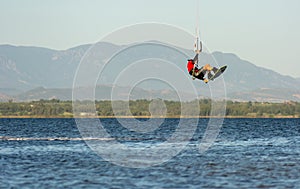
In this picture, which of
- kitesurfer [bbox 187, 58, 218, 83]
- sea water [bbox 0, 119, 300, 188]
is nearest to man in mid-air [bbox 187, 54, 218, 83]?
kitesurfer [bbox 187, 58, 218, 83]

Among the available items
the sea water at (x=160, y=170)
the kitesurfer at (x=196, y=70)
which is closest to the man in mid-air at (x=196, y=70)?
the kitesurfer at (x=196, y=70)

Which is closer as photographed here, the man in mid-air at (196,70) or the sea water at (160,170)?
the sea water at (160,170)

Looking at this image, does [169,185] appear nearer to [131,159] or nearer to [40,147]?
[131,159]

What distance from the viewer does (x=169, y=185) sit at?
4359cm

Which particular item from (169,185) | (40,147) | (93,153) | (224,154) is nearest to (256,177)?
(169,185)

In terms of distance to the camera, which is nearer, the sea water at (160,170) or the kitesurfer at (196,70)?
the sea water at (160,170)

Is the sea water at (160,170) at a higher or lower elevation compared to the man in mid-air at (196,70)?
lower

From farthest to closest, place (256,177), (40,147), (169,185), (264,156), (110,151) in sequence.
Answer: (40,147)
(110,151)
(264,156)
(256,177)
(169,185)

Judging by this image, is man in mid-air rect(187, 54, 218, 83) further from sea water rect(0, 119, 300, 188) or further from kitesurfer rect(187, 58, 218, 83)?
sea water rect(0, 119, 300, 188)

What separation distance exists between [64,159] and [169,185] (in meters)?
20.3

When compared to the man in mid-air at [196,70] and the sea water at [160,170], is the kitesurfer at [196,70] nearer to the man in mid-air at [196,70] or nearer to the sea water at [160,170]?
the man in mid-air at [196,70]

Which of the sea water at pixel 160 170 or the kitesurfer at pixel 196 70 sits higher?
the kitesurfer at pixel 196 70

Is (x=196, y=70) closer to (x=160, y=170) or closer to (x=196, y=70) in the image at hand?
(x=196, y=70)

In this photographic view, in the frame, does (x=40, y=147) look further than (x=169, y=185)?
Yes
